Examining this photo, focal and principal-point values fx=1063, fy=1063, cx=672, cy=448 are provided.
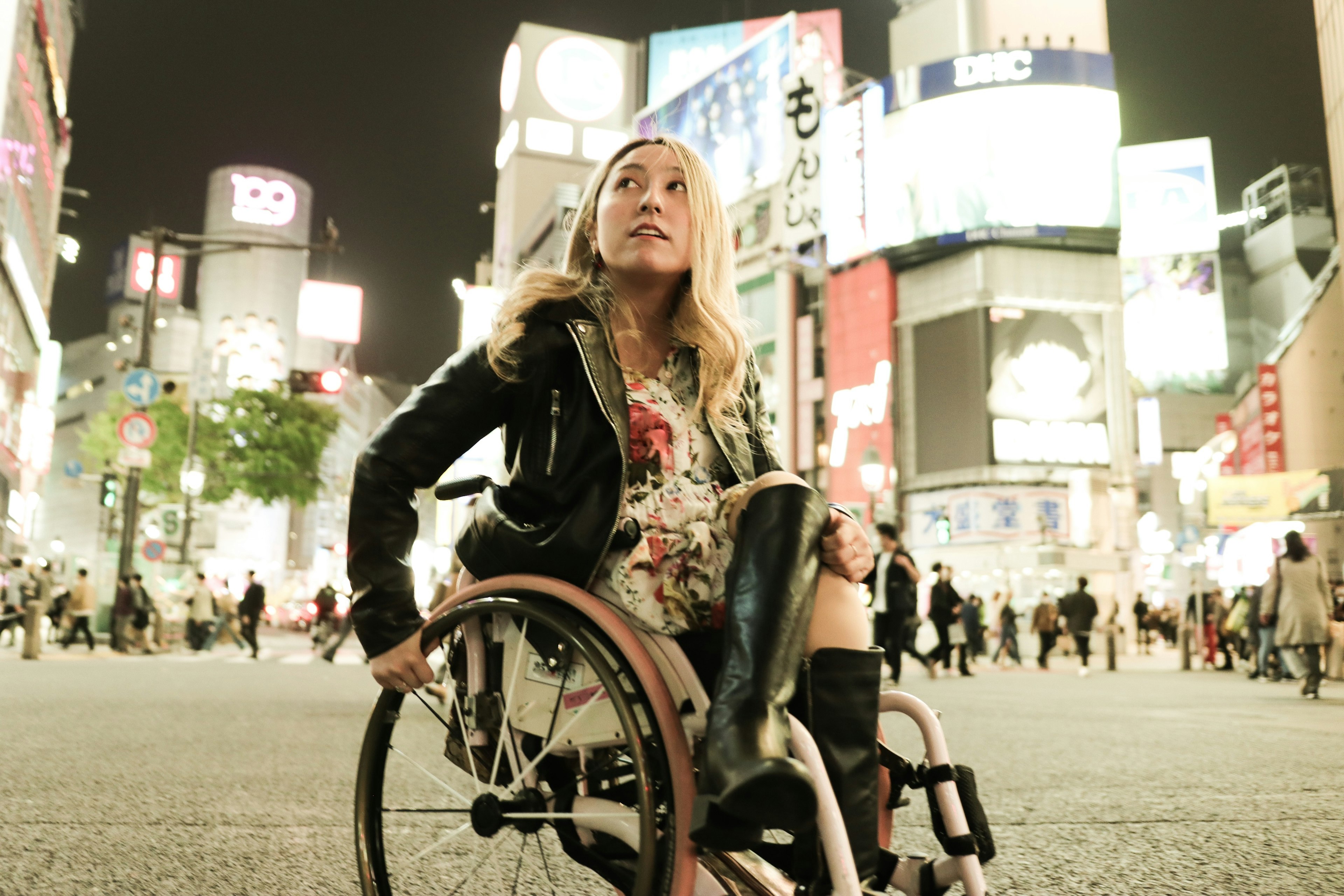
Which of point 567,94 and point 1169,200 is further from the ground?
point 567,94

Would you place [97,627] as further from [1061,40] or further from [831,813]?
[1061,40]

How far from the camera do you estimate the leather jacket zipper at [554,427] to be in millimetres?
1839

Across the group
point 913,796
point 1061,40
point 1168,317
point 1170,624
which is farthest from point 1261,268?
point 913,796

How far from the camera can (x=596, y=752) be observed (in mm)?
1784

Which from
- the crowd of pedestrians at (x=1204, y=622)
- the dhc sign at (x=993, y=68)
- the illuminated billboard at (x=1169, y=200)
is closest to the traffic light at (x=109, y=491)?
the crowd of pedestrians at (x=1204, y=622)

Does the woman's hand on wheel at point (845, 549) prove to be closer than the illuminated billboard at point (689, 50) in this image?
Yes

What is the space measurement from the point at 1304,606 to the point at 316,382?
574 inches

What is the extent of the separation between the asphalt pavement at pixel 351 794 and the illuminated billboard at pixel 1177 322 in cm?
5800

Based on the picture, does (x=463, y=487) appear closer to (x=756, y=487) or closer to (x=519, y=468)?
(x=519, y=468)

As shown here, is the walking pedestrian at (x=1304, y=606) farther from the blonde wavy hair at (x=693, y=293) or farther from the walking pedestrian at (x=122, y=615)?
the walking pedestrian at (x=122, y=615)

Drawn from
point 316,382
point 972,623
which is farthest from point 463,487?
point 316,382

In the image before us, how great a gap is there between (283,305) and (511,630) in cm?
7554

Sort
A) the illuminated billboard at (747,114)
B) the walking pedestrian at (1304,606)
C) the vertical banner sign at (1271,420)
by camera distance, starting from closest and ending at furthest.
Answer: the walking pedestrian at (1304,606)
the vertical banner sign at (1271,420)
the illuminated billboard at (747,114)

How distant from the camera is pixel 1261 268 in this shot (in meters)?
66.6
